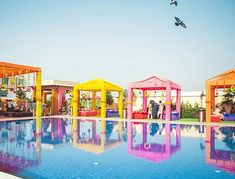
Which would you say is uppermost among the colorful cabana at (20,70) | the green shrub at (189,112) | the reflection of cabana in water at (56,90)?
the colorful cabana at (20,70)

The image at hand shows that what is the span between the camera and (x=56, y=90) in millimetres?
26969

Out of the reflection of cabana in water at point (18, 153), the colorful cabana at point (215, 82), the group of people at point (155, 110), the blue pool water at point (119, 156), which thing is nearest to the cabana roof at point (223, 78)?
the colorful cabana at point (215, 82)

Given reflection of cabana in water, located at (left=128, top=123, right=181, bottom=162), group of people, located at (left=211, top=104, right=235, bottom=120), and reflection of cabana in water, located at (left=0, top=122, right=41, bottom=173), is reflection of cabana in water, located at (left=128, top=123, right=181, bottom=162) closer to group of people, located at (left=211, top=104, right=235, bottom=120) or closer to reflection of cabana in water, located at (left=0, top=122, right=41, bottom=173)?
reflection of cabana in water, located at (left=0, top=122, right=41, bottom=173)

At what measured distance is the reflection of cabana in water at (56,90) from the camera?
26.4 meters

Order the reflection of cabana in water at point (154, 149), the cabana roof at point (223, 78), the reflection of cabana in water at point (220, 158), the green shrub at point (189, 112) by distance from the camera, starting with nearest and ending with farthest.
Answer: the reflection of cabana in water at point (220, 158), the reflection of cabana in water at point (154, 149), the cabana roof at point (223, 78), the green shrub at point (189, 112)

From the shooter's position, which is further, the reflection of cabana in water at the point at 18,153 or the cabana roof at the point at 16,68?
the cabana roof at the point at 16,68

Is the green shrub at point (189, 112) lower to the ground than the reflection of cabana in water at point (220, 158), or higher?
higher

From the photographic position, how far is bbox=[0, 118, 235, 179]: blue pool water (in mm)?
5953

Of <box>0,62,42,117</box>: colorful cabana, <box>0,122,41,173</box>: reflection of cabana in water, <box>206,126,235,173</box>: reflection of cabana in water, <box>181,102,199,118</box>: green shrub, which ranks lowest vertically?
<box>206,126,235,173</box>: reflection of cabana in water

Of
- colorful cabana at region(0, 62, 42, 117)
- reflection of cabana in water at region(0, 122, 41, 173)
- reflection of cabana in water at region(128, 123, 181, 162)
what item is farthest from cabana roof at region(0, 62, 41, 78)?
reflection of cabana in water at region(128, 123, 181, 162)

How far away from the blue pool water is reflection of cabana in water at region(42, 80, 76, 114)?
1505 centimetres

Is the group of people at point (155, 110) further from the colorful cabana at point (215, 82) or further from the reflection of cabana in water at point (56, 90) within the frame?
the reflection of cabana in water at point (56, 90)

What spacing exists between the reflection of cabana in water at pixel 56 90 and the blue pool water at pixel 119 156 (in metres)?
15.1

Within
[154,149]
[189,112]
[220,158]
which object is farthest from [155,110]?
[220,158]
